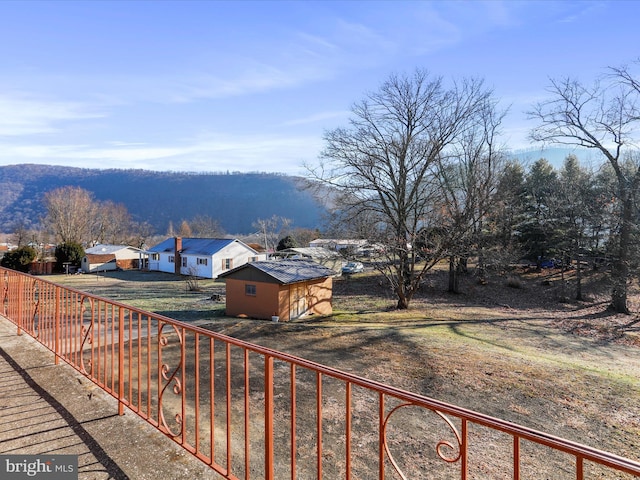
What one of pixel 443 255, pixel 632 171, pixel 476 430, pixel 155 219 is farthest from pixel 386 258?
pixel 155 219

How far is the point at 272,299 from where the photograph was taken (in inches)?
617

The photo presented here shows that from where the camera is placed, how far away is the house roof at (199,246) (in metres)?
35.8

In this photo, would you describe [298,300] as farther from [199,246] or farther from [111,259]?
[111,259]

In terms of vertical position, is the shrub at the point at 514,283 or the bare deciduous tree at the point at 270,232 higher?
the bare deciduous tree at the point at 270,232

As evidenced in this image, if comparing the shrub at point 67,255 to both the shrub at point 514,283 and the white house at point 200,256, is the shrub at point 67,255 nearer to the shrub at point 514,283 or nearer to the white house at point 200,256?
the white house at point 200,256

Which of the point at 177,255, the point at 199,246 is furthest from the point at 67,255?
the point at 199,246

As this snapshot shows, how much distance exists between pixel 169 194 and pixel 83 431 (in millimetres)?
121748

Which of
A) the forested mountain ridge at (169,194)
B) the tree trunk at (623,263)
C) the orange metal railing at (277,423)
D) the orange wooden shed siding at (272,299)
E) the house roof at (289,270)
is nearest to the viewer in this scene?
the orange metal railing at (277,423)

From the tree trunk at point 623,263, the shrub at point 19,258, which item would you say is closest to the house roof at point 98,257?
the shrub at point 19,258

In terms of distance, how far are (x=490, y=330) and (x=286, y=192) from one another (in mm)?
102174

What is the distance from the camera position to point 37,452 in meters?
2.56

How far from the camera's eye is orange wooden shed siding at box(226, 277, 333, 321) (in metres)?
15.7

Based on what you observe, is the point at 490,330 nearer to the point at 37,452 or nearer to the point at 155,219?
the point at 37,452

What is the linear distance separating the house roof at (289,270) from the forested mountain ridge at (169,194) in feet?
253
